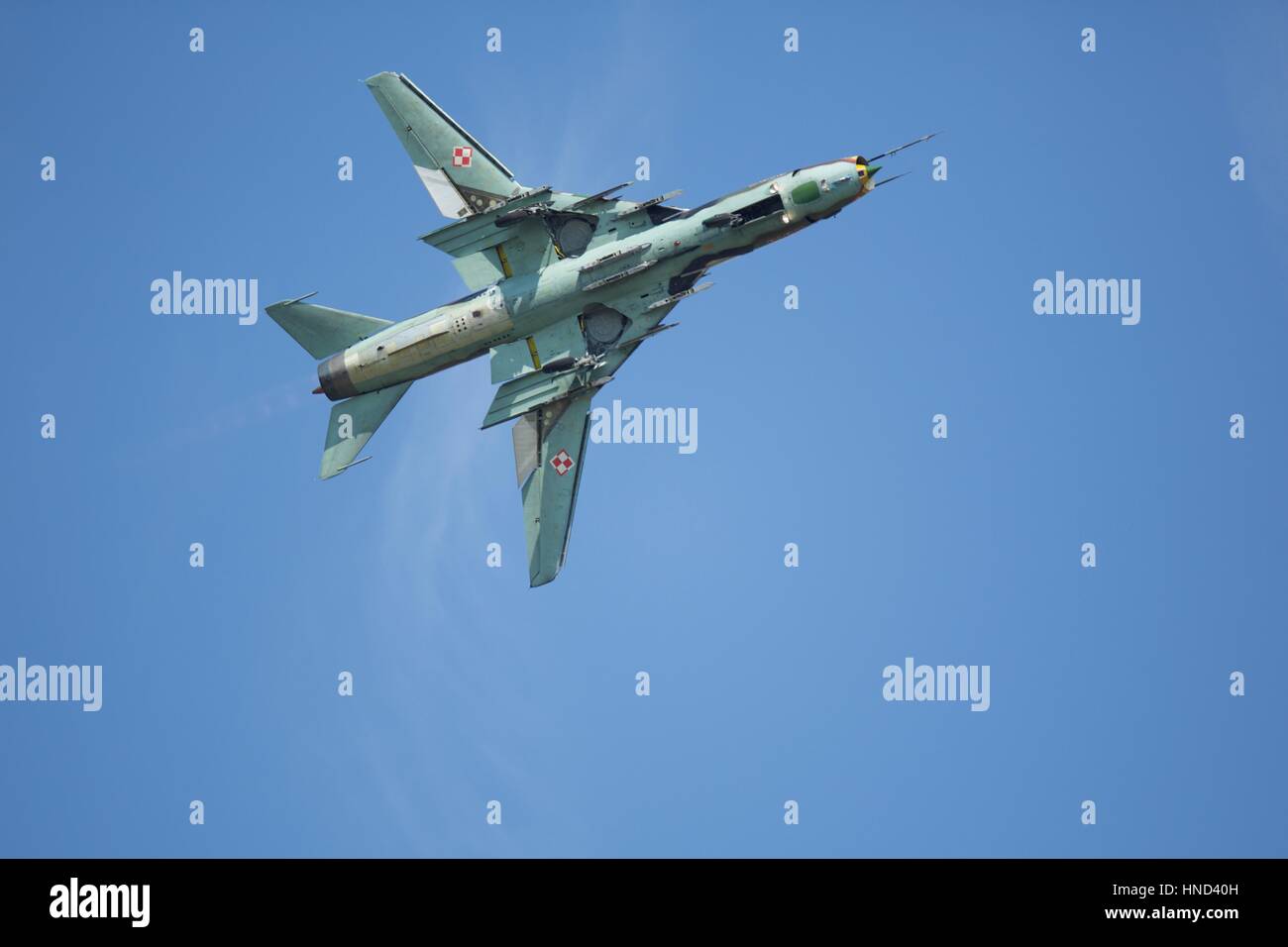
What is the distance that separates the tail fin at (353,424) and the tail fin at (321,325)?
1458 mm

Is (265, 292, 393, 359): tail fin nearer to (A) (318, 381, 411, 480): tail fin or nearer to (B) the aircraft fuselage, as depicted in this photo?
(B) the aircraft fuselage

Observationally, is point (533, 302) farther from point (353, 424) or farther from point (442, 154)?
point (353, 424)

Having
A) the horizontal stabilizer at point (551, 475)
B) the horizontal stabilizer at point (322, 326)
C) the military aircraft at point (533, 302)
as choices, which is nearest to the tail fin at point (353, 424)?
the military aircraft at point (533, 302)

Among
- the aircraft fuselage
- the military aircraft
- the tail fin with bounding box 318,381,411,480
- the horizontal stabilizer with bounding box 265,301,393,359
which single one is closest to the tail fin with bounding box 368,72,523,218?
the military aircraft

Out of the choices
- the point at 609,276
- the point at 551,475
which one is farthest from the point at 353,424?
the point at 609,276

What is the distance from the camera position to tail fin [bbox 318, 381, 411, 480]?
44219 mm

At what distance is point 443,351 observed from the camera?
4331 cm

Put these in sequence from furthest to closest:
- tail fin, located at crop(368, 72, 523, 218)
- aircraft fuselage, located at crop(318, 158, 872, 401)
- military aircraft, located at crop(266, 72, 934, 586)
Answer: tail fin, located at crop(368, 72, 523, 218), military aircraft, located at crop(266, 72, 934, 586), aircraft fuselage, located at crop(318, 158, 872, 401)

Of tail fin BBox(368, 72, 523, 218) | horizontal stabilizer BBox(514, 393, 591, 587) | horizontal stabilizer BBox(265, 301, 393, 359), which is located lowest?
horizontal stabilizer BBox(514, 393, 591, 587)

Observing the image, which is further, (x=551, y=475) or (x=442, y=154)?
(x=551, y=475)

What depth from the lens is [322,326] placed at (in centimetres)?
4431

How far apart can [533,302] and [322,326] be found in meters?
5.63
